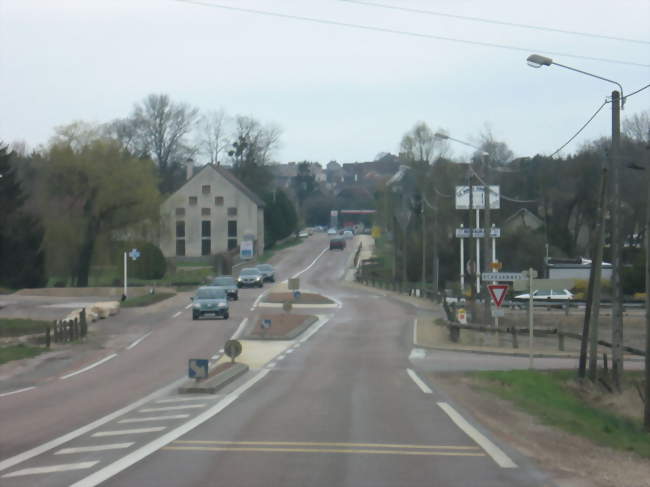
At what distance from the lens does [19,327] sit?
129ft

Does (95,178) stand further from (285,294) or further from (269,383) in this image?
(269,383)

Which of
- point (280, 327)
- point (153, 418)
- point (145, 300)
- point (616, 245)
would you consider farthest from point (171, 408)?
point (145, 300)

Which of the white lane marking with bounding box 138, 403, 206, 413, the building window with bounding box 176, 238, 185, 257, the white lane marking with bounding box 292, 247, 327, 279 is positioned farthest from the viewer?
the building window with bounding box 176, 238, 185, 257

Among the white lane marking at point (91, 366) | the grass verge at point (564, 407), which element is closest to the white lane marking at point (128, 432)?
the grass verge at point (564, 407)

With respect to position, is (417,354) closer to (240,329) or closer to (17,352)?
(240,329)

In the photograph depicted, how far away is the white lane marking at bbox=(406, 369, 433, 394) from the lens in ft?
68.1

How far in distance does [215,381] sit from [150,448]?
27.5 feet

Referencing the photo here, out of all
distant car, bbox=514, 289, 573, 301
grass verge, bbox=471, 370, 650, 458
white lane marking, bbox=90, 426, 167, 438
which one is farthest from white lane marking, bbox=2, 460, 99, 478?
distant car, bbox=514, 289, 573, 301

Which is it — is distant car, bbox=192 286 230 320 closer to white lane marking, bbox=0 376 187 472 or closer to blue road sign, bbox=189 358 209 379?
white lane marking, bbox=0 376 187 472

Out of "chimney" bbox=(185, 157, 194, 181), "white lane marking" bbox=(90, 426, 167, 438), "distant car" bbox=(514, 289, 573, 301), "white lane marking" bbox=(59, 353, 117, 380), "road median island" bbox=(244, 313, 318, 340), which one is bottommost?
"white lane marking" bbox=(59, 353, 117, 380)

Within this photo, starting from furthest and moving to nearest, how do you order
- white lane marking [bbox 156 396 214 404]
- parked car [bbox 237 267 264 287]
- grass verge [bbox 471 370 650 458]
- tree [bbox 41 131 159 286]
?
1. parked car [bbox 237 267 264 287]
2. tree [bbox 41 131 159 286]
3. white lane marking [bbox 156 396 214 404]
4. grass verge [bbox 471 370 650 458]

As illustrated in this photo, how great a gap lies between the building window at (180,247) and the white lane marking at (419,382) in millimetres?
84300

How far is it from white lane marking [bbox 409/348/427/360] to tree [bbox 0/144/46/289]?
38844 mm

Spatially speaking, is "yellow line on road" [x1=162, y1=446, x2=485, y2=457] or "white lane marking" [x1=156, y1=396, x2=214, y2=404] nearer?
"yellow line on road" [x1=162, y1=446, x2=485, y2=457]
